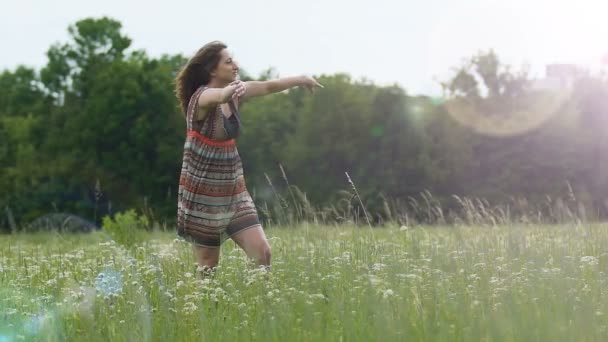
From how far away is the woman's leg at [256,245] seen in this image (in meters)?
7.07

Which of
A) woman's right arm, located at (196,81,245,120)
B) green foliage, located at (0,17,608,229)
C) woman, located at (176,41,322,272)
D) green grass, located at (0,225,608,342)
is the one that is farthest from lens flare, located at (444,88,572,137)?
woman's right arm, located at (196,81,245,120)

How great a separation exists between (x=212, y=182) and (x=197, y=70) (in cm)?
92

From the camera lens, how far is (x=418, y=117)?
168 feet

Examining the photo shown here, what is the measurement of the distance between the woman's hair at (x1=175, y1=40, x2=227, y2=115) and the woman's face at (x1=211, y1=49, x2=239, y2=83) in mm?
34

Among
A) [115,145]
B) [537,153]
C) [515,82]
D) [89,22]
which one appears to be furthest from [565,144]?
[89,22]

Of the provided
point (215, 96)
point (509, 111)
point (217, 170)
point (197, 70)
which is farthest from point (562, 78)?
point (215, 96)

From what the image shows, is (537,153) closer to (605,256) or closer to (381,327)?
(605,256)

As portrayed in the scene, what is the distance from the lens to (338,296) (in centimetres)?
602

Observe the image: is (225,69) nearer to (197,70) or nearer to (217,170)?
(197,70)

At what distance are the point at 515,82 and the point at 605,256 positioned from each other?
5016cm

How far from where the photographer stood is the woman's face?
728 cm

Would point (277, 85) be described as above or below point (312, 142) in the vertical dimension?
above

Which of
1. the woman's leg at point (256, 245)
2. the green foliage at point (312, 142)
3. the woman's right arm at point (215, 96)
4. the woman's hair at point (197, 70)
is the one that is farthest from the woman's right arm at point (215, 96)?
the green foliage at point (312, 142)

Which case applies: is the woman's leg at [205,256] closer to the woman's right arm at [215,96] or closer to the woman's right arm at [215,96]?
the woman's right arm at [215,96]
